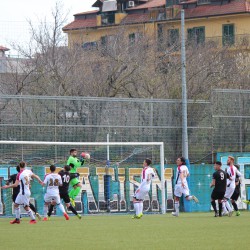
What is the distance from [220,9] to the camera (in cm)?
7125

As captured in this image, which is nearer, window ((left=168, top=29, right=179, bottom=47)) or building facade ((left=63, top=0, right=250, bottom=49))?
window ((left=168, top=29, right=179, bottom=47))

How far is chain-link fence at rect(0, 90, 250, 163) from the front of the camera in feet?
105

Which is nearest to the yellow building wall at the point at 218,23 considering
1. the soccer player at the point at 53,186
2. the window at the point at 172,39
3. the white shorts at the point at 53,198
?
the window at the point at 172,39

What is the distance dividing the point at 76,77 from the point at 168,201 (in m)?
10.4

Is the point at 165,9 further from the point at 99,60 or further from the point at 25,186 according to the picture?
the point at 25,186

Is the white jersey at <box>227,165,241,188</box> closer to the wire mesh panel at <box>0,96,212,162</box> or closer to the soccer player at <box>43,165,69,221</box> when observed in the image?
the wire mesh panel at <box>0,96,212,162</box>

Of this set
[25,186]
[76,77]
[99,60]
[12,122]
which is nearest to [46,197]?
[25,186]

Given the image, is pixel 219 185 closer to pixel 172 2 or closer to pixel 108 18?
pixel 172 2

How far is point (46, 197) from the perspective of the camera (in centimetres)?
2758

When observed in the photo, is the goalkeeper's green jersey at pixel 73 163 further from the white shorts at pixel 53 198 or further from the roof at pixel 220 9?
the roof at pixel 220 9

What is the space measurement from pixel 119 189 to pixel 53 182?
19.4 feet

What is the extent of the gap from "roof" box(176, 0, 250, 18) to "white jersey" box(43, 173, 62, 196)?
4335 cm

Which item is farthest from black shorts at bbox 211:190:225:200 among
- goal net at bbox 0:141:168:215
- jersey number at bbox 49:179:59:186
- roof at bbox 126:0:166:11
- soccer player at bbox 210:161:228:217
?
roof at bbox 126:0:166:11

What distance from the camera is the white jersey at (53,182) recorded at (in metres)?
27.2
